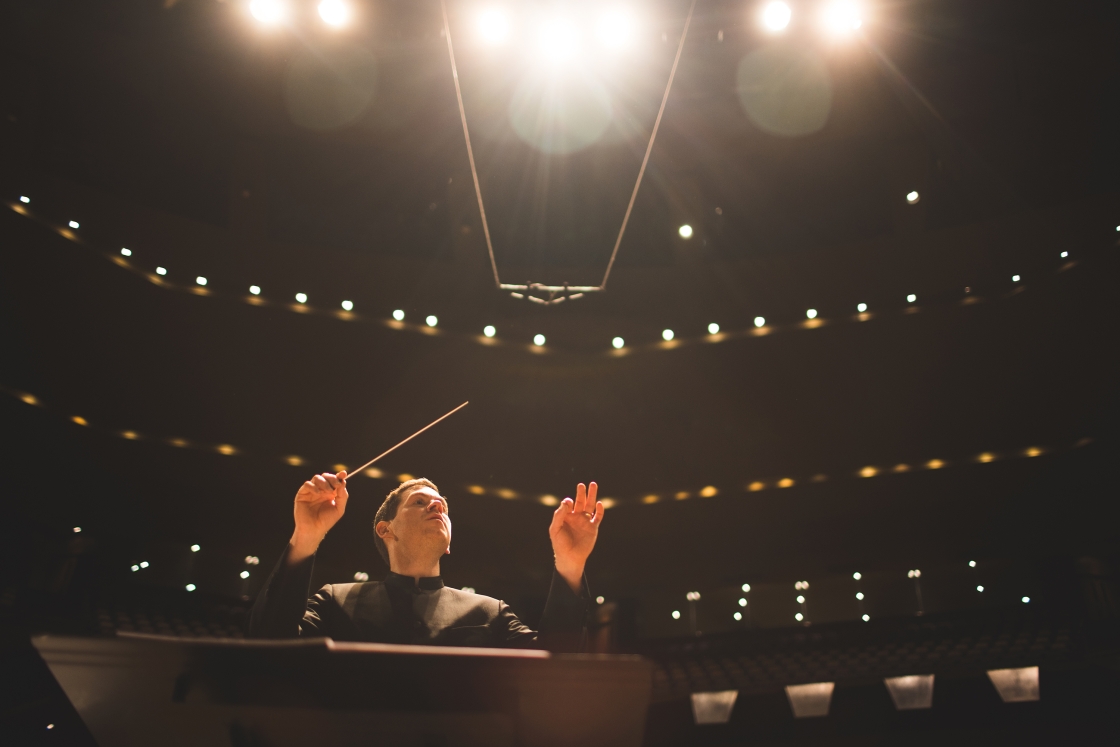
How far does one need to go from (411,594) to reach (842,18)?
12.3 feet

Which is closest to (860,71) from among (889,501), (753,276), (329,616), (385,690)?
(753,276)

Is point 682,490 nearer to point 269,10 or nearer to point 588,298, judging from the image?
point 588,298

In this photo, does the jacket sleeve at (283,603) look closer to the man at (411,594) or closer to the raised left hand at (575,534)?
the man at (411,594)

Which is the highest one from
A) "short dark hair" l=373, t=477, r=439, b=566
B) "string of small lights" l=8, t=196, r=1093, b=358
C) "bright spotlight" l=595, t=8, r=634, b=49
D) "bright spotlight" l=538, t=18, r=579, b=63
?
"bright spotlight" l=538, t=18, r=579, b=63

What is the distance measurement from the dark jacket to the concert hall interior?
8.09 ft

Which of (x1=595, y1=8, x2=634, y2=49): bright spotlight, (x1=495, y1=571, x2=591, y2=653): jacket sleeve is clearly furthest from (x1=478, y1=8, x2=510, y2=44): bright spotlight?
(x1=495, y1=571, x2=591, y2=653): jacket sleeve

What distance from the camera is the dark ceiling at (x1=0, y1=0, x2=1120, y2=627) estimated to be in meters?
4.06

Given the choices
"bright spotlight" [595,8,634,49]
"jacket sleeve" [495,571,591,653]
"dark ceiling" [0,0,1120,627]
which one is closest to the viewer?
"jacket sleeve" [495,571,591,653]

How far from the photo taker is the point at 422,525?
140 centimetres

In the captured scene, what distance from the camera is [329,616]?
50.3 inches

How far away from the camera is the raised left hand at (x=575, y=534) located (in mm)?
1239

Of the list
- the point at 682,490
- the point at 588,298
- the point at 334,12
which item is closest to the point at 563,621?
the point at 334,12

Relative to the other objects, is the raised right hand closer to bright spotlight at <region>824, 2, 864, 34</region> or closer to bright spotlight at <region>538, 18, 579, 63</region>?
bright spotlight at <region>538, 18, 579, 63</region>

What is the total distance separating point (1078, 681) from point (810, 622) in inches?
61.6
